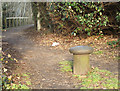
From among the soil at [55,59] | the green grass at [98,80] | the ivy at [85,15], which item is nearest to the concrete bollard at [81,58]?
the green grass at [98,80]

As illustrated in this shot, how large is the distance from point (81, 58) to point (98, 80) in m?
0.80

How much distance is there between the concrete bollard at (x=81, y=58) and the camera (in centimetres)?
489

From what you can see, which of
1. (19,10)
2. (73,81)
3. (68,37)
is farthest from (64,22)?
(19,10)

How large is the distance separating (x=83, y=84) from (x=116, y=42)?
4.07 metres

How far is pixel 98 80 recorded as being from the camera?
15.0 ft

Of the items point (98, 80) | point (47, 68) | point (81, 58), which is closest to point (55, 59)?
point (47, 68)

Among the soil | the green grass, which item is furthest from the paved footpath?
the green grass

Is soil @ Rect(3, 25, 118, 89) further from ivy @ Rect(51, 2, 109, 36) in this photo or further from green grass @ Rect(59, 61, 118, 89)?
ivy @ Rect(51, 2, 109, 36)

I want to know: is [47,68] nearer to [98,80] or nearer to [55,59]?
[55,59]

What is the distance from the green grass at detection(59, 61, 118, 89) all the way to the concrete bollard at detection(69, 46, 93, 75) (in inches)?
6.9

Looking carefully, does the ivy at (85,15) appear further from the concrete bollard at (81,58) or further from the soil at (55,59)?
the concrete bollard at (81,58)

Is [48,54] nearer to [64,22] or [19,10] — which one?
[64,22]

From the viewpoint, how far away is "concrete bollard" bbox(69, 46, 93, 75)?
193 inches

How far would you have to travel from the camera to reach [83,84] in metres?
4.41
